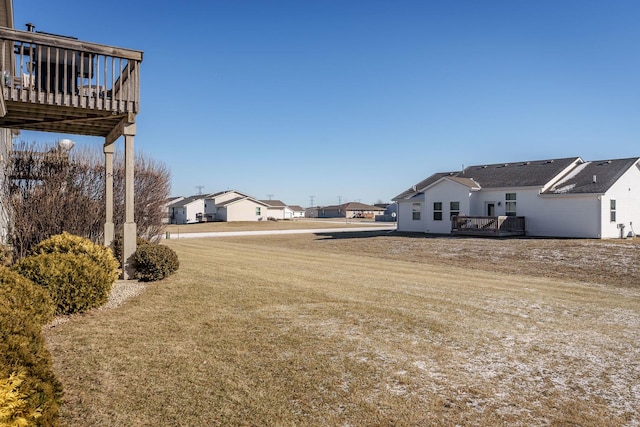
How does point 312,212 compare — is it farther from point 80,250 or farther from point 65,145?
point 80,250

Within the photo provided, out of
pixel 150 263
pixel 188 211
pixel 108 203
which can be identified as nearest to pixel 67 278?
pixel 150 263

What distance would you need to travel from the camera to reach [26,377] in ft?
9.40

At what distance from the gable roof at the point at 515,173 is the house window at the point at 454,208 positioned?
173cm

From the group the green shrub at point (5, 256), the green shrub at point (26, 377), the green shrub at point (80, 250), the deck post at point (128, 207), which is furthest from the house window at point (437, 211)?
the green shrub at point (26, 377)

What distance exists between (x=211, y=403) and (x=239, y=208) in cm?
6223

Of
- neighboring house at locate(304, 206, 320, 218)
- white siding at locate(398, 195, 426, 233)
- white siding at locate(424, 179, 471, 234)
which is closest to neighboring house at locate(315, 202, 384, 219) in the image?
neighboring house at locate(304, 206, 320, 218)

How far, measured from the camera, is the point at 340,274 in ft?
43.7

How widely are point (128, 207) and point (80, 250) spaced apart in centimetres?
164

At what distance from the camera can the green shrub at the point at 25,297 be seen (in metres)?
5.04

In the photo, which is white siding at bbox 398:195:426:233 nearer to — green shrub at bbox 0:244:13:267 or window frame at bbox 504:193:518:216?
window frame at bbox 504:193:518:216

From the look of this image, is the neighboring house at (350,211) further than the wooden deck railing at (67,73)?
Yes

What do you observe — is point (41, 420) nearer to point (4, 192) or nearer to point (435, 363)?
point (435, 363)

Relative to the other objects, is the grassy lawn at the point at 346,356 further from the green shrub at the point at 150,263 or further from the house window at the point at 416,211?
the house window at the point at 416,211

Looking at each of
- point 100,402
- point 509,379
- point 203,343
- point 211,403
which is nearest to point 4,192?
point 203,343
